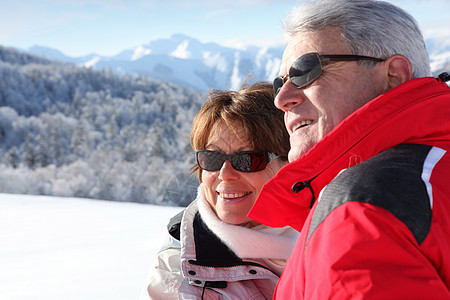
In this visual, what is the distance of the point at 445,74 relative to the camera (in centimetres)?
115

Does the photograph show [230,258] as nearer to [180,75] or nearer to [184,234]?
[184,234]

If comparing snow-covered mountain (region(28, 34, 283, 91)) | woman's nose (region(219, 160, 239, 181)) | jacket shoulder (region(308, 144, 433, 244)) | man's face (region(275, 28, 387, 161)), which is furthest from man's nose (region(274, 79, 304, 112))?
snow-covered mountain (region(28, 34, 283, 91))

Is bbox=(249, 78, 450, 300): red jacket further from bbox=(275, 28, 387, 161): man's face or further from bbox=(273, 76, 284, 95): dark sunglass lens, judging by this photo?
bbox=(273, 76, 284, 95): dark sunglass lens

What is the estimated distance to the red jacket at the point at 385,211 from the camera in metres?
0.61

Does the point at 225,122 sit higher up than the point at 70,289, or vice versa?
the point at 225,122

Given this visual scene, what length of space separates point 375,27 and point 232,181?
88cm

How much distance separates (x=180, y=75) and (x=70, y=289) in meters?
142

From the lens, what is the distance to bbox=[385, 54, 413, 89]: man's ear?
100 cm

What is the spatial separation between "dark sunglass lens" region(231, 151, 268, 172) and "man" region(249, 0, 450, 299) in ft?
1.47

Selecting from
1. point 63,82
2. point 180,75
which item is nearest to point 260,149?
point 63,82

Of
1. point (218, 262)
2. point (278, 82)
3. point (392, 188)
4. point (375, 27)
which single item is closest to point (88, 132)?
point (218, 262)

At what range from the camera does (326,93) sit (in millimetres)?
1021

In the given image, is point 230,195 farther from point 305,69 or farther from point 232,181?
point 305,69

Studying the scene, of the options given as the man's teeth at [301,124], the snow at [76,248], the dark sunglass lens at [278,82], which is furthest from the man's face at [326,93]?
the snow at [76,248]
